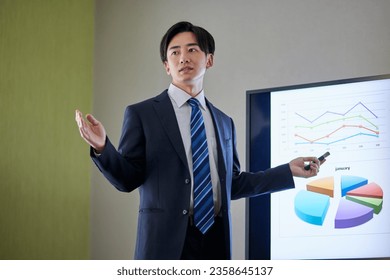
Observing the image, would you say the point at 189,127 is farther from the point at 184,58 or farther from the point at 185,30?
the point at 185,30

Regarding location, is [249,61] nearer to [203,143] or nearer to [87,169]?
[87,169]

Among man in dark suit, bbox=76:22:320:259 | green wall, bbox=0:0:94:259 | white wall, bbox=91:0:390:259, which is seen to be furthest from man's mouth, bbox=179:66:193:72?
green wall, bbox=0:0:94:259

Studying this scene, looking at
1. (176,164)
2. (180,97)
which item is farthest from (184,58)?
(176,164)

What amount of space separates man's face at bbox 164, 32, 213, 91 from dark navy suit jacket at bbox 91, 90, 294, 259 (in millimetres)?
83

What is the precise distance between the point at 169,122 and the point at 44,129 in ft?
5.76

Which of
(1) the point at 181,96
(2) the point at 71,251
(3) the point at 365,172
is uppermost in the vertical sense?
(1) the point at 181,96

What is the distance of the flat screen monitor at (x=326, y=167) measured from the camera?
2643mm

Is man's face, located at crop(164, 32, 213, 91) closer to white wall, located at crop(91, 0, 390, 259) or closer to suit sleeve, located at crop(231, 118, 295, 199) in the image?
suit sleeve, located at crop(231, 118, 295, 199)

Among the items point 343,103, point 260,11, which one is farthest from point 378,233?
point 260,11

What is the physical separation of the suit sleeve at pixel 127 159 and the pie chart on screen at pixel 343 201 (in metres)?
1.03

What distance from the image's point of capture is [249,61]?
337 cm

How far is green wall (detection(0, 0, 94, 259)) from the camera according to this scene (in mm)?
3379
